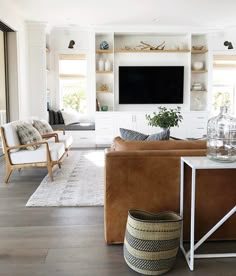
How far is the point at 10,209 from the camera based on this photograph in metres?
3.13

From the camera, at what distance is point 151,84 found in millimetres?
7438

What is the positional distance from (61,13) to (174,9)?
2.32 meters

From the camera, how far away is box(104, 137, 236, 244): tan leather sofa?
223 centimetres

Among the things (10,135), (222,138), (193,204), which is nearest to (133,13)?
(10,135)

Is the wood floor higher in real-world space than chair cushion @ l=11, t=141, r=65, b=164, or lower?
lower

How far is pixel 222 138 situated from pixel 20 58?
5253mm

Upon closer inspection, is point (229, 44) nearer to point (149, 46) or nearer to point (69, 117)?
point (149, 46)

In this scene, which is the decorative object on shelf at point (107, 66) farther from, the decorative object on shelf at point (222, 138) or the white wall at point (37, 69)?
the decorative object on shelf at point (222, 138)

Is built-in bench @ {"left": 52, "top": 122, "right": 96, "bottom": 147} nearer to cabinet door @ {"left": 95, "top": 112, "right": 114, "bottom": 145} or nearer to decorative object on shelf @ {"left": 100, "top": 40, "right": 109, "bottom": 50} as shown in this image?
cabinet door @ {"left": 95, "top": 112, "right": 114, "bottom": 145}

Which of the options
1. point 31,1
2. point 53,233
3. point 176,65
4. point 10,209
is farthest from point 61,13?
point 53,233

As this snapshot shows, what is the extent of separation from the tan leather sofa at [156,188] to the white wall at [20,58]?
446cm

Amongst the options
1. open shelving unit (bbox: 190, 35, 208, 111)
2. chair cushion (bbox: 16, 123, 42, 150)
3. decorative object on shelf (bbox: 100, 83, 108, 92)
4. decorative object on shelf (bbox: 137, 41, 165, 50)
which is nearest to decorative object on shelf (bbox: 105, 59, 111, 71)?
decorative object on shelf (bbox: 100, 83, 108, 92)

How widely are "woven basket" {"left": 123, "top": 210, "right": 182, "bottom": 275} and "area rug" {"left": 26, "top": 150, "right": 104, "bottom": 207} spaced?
1.34 meters

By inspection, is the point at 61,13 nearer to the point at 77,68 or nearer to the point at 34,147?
the point at 77,68
